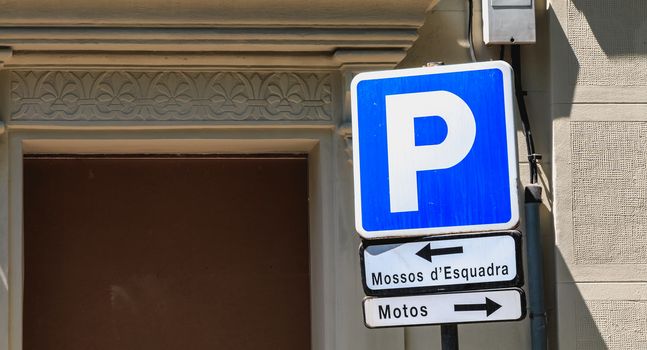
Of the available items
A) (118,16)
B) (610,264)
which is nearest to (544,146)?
(610,264)

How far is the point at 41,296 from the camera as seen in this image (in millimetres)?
8086

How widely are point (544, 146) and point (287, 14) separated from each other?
5.03 feet

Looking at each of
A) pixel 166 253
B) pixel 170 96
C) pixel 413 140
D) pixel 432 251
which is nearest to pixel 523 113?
pixel 170 96

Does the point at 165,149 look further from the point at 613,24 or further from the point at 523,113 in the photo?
the point at 613,24

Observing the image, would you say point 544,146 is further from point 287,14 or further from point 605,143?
Answer: point 287,14

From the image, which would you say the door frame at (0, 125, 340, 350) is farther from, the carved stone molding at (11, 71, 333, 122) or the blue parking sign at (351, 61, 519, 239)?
the blue parking sign at (351, 61, 519, 239)

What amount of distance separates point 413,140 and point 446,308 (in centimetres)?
60

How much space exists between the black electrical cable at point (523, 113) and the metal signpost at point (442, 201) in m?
2.41

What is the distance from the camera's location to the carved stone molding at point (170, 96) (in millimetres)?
7570

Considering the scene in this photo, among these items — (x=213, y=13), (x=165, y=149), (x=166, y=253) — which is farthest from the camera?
(x=166, y=253)

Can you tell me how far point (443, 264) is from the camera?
5.18m

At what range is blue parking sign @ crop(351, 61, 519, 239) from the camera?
520cm

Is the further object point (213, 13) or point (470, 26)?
point (470, 26)

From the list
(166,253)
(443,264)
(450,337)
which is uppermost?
(166,253)
